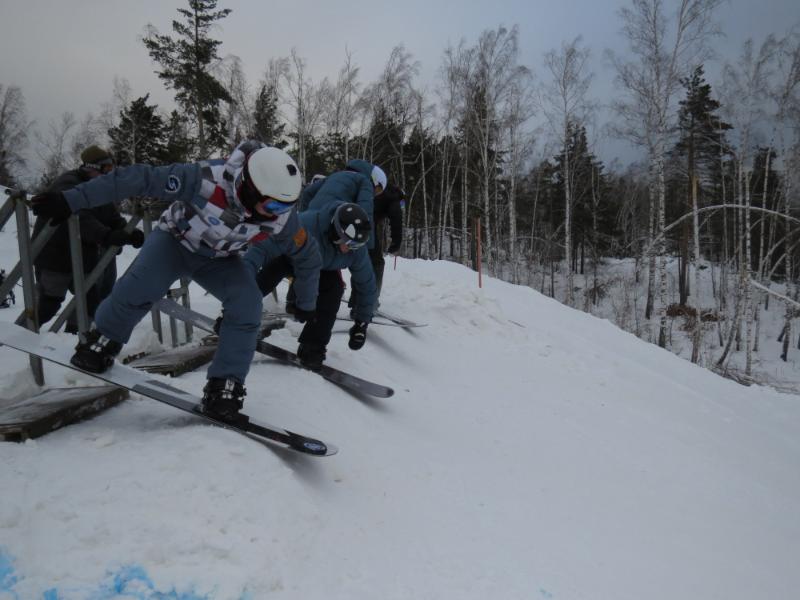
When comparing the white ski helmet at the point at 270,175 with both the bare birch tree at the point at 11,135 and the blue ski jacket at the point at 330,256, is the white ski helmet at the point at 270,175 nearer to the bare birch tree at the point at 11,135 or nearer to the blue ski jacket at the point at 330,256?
the blue ski jacket at the point at 330,256

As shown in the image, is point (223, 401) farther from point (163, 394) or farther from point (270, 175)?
point (270, 175)

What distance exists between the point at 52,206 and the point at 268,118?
24.7m

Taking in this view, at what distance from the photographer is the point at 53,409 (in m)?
2.28

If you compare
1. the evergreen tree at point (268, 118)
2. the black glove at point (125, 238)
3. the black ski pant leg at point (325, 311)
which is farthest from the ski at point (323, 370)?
the evergreen tree at point (268, 118)

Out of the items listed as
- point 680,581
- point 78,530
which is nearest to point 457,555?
point 680,581

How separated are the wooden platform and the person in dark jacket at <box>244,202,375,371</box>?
1.45 metres

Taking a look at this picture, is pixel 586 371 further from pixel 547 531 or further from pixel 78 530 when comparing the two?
pixel 78 530

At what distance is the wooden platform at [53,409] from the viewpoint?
2082 millimetres

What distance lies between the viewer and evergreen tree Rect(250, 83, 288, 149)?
24000 mm

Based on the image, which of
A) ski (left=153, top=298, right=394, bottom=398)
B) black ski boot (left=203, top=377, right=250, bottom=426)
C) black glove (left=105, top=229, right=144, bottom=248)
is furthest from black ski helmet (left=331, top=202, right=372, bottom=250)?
black ski boot (left=203, top=377, right=250, bottom=426)

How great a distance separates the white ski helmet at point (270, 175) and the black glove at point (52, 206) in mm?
738

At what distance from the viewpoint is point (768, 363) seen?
20344 mm

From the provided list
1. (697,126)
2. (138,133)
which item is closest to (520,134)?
(697,126)

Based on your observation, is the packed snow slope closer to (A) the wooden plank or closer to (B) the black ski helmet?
(A) the wooden plank
